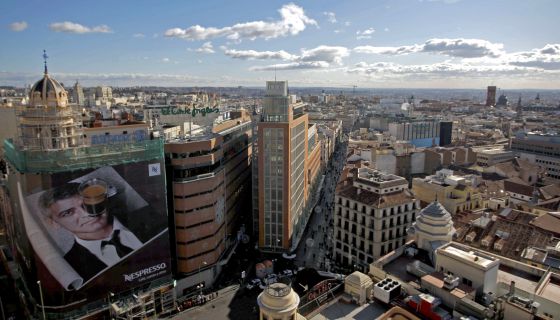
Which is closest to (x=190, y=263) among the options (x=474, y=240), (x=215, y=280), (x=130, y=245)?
(x=215, y=280)

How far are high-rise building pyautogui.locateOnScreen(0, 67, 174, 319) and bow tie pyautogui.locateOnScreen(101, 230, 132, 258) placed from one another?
0.14 metres

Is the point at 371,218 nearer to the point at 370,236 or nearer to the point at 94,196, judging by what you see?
the point at 370,236

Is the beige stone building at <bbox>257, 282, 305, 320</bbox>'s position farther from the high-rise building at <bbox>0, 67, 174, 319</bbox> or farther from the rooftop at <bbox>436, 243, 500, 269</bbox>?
the high-rise building at <bbox>0, 67, 174, 319</bbox>

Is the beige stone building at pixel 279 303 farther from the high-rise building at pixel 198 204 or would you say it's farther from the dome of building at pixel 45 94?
the dome of building at pixel 45 94

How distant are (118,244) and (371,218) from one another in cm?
4300

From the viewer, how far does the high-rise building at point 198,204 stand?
6628cm

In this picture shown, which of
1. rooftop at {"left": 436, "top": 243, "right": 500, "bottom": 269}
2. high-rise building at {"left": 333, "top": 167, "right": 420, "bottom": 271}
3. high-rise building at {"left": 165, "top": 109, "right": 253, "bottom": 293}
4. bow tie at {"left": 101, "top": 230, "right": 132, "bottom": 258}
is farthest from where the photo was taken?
high-rise building at {"left": 333, "top": 167, "right": 420, "bottom": 271}

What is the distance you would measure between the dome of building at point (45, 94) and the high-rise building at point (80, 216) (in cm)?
12

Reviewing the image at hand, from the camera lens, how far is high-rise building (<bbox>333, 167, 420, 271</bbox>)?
235 feet

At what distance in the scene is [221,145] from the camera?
75438 millimetres

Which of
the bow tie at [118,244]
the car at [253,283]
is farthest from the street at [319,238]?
the bow tie at [118,244]

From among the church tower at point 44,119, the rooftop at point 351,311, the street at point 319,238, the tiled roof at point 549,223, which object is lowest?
the street at point 319,238

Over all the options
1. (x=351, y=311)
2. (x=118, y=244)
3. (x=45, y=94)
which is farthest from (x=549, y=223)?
(x=45, y=94)

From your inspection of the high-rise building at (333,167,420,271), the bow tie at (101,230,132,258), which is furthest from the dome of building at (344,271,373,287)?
the bow tie at (101,230,132,258)
